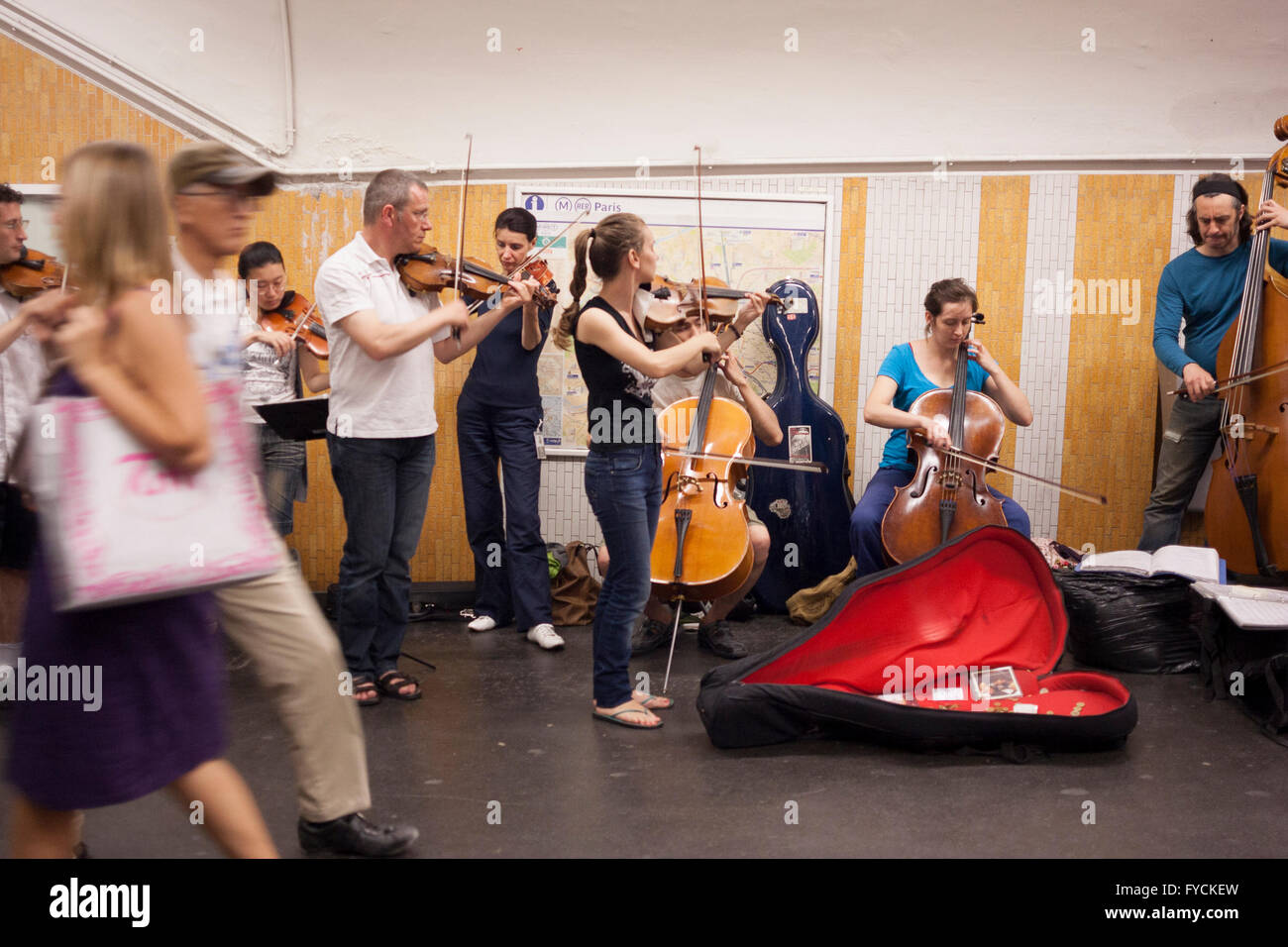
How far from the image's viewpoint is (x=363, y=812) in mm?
2348

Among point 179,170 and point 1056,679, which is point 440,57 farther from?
point 1056,679

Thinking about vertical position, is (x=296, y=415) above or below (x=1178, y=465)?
above

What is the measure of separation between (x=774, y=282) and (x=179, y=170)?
310 centimetres

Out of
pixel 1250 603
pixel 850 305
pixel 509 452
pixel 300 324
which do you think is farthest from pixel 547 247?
pixel 1250 603

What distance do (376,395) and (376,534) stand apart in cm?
41

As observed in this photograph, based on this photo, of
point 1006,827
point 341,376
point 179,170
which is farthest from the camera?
point 341,376

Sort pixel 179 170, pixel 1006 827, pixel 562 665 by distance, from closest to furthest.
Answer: pixel 179 170
pixel 1006 827
pixel 562 665

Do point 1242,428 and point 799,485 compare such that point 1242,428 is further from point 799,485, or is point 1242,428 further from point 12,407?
point 12,407

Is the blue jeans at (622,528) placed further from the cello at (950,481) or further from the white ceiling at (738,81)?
the white ceiling at (738,81)

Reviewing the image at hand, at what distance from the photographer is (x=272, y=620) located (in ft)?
6.16

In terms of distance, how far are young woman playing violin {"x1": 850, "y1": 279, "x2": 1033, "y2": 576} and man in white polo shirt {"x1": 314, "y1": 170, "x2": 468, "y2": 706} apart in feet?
5.27

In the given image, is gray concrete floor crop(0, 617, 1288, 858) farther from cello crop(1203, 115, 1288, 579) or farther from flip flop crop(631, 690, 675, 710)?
cello crop(1203, 115, 1288, 579)

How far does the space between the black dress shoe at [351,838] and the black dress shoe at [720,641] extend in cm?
184
